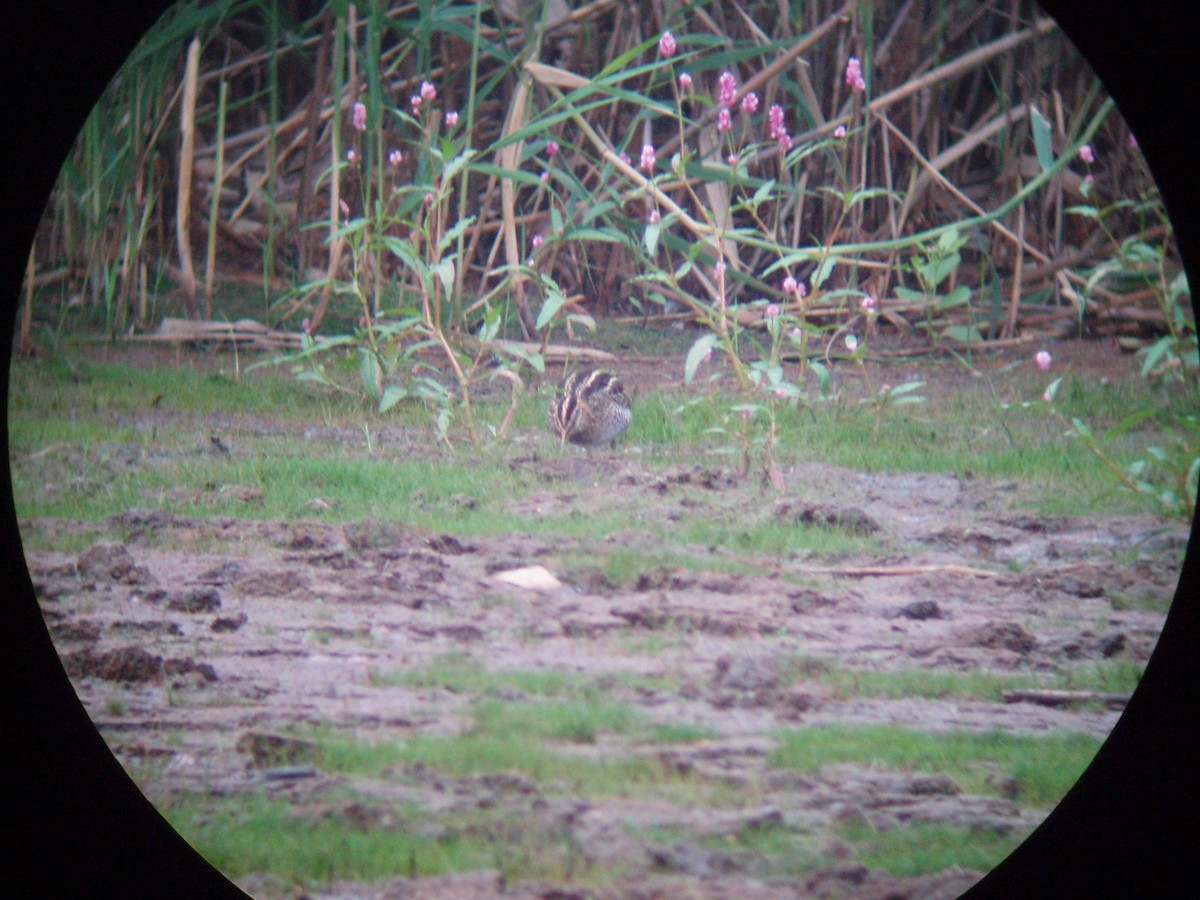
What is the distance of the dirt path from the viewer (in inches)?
35.3

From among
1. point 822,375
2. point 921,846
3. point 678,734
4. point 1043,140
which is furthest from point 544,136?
point 921,846

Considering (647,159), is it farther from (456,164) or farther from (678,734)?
(678,734)

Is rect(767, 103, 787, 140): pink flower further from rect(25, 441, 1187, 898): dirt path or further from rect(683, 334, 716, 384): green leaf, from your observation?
rect(25, 441, 1187, 898): dirt path

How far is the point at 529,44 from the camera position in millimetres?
1421

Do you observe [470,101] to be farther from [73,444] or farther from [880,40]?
[73,444]

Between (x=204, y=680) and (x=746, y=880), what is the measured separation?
543 millimetres

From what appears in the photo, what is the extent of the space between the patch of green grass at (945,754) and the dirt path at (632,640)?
0.01 m

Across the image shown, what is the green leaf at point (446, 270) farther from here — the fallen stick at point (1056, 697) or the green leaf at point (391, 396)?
the fallen stick at point (1056, 697)

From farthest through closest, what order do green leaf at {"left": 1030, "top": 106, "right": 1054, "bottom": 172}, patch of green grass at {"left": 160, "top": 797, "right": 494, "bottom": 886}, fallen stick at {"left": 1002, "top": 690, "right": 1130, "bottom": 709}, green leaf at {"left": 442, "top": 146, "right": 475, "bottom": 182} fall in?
1. green leaf at {"left": 442, "top": 146, "right": 475, "bottom": 182}
2. green leaf at {"left": 1030, "top": 106, "right": 1054, "bottom": 172}
3. fallen stick at {"left": 1002, "top": 690, "right": 1130, "bottom": 709}
4. patch of green grass at {"left": 160, "top": 797, "right": 494, "bottom": 886}

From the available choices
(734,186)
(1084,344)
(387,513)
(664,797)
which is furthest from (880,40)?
(664,797)

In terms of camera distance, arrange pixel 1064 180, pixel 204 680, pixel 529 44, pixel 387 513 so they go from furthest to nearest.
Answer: pixel 529 44 < pixel 1064 180 < pixel 387 513 < pixel 204 680

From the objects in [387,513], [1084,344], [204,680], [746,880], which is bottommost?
[746,880]

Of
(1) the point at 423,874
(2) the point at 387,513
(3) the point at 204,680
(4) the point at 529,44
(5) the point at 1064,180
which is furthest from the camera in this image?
(4) the point at 529,44

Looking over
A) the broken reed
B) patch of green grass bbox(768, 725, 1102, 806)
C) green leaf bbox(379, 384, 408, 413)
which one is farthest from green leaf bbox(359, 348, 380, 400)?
patch of green grass bbox(768, 725, 1102, 806)
